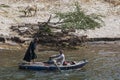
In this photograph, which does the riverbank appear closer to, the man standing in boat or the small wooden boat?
the man standing in boat

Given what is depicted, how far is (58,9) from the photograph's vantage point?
46.8 meters

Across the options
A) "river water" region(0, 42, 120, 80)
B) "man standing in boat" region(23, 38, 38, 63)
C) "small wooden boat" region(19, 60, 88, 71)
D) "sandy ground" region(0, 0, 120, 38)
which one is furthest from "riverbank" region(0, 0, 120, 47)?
"small wooden boat" region(19, 60, 88, 71)

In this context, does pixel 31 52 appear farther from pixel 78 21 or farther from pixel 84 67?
pixel 78 21

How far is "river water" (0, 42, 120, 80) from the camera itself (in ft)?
90.0

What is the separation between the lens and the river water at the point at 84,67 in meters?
27.4

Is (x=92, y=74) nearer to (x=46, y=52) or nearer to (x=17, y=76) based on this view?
(x=17, y=76)

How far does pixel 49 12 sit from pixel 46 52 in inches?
435

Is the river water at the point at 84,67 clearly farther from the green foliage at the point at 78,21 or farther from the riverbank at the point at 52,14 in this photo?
the riverbank at the point at 52,14

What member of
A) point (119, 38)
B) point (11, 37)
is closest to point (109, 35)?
point (119, 38)

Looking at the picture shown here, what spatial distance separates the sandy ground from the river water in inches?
116

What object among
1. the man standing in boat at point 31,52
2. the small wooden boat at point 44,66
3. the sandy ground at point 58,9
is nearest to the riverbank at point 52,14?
the sandy ground at point 58,9

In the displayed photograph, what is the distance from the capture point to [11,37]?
36.8 m

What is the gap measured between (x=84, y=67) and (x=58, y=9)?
669 inches

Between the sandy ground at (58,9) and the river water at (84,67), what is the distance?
2.94 meters
